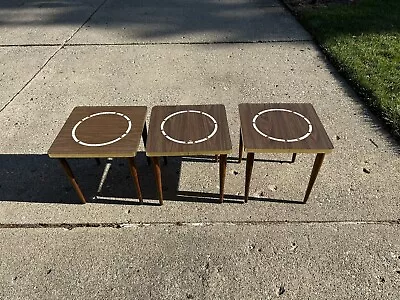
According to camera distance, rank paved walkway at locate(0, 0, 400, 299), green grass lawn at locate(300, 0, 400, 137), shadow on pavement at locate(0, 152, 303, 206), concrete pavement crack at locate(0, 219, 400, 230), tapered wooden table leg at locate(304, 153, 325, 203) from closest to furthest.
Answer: paved walkway at locate(0, 0, 400, 299)
tapered wooden table leg at locate(304, 153, 325, 203)
concrete pavement crack at locate(0, 219, 400, 230)
shadow on pavement at locate(0, 152, 303, 206)
green grass lawn at locate(300, 0, 400, 137)

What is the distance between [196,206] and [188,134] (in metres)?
0.63

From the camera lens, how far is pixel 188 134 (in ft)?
7.43

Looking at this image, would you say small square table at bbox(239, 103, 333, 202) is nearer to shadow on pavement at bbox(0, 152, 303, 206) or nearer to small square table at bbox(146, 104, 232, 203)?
small square table at bbox(146, 104, 232, 203)

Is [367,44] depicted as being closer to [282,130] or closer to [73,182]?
[282,130]

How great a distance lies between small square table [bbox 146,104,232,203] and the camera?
7.02 ft

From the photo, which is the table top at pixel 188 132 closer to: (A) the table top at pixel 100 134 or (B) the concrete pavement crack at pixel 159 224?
(A) the table top at pixel 100 134

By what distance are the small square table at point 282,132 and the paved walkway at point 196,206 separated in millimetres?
325

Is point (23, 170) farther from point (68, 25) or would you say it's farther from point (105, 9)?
point (105, 9)

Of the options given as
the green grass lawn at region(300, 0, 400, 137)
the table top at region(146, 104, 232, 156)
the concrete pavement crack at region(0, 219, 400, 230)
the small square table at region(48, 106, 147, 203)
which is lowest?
the concrete pavement crack at region(0, 219, 400, 230)

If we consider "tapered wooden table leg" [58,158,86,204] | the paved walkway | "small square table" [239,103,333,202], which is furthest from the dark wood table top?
"tapered wooden table leg" [58,158,86,204]

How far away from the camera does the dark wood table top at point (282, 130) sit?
2137mm

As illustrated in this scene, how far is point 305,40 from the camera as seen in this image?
5.05 m

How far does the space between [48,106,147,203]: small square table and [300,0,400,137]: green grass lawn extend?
2478mm

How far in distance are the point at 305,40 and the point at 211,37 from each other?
4.80 feet
